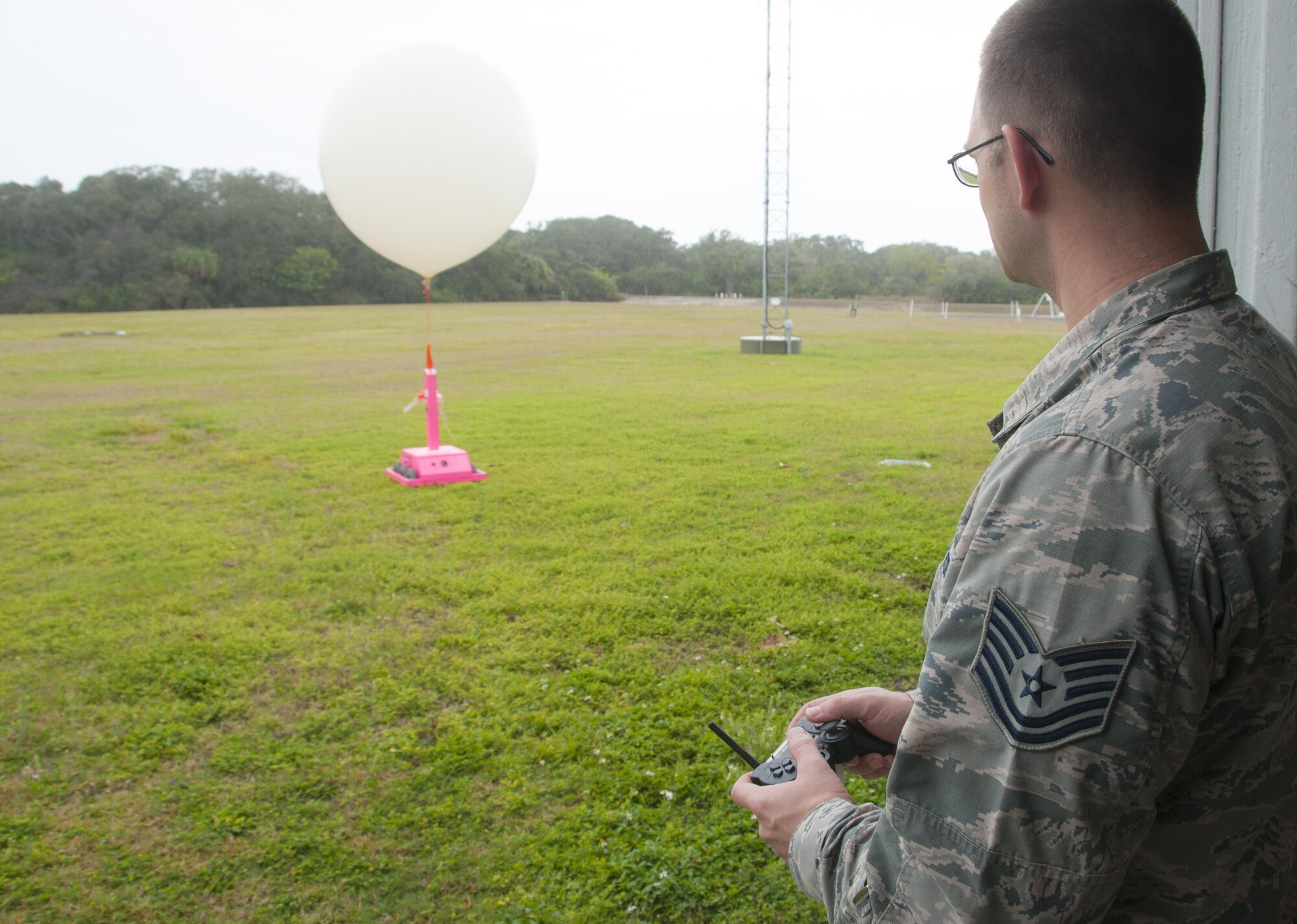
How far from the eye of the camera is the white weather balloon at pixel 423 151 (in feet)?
21.4

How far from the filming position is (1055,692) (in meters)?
0.79

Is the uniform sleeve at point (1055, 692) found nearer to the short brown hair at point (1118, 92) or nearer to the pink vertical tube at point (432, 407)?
the short brown hair at point (1118, 92)

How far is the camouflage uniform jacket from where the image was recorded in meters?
0.78

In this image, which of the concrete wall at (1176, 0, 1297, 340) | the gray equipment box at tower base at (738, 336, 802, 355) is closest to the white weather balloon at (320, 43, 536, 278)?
the concrete wall at (1176, 0, 1297, 340)

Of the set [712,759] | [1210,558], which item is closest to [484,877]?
[712,759]

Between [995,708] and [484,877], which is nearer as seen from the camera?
[995,708]

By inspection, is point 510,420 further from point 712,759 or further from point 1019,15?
point 1019,15

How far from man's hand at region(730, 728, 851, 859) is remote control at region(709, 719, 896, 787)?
0.02 meters

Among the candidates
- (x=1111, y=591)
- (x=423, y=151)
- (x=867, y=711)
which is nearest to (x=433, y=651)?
(x=867, y=711)

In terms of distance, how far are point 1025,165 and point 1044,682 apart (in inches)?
21.6

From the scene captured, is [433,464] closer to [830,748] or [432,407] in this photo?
[432,407]

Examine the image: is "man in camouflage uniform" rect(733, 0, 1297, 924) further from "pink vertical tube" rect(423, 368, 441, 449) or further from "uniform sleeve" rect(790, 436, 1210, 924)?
"pink vertical tube" rect(423, 368, 441, 449)

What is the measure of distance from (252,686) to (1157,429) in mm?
3850

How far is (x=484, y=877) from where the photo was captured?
2.58 m
